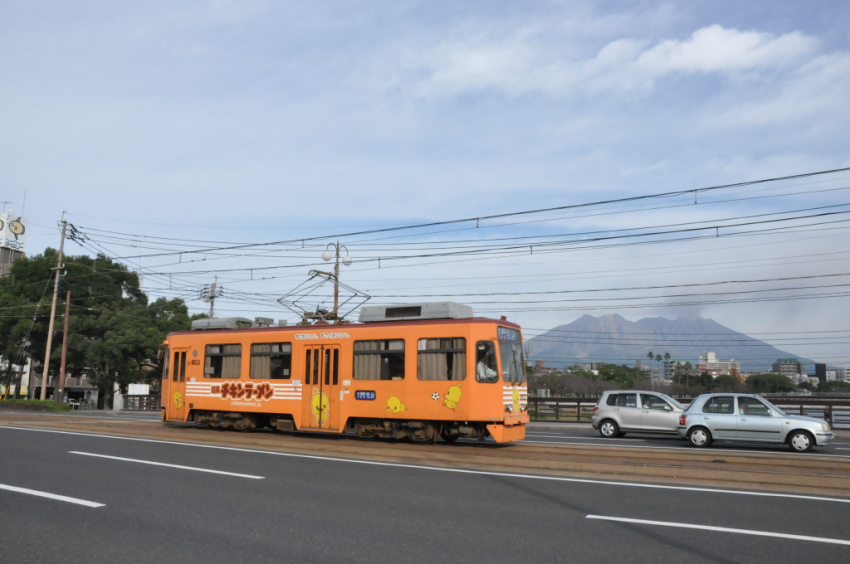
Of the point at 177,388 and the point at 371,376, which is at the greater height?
the point at 371,376

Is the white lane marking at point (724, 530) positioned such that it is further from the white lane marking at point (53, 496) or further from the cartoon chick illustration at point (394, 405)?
the cartoon chick illustration at point (394, 405)

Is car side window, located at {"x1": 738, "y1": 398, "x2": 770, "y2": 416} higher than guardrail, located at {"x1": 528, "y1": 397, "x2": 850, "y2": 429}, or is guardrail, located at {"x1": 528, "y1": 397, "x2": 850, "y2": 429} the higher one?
car side window, located at {"x1": 738, "y1": 398, "x2": 770, "y2": 416}

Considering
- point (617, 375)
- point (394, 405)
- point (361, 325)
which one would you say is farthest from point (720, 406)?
point (617, 375)

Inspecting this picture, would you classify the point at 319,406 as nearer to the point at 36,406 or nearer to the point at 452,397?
the point at 452,397

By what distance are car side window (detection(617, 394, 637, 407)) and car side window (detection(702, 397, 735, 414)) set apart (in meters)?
2.86

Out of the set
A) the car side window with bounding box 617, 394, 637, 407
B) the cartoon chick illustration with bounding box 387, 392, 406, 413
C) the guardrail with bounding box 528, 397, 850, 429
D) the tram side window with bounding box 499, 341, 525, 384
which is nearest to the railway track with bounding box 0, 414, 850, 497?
the cartoon chick illustration with bounding box 387, 392, 406, 413

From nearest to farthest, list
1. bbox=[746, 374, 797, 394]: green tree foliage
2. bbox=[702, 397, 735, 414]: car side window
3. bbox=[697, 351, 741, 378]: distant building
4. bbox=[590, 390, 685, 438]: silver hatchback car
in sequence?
1. bbox=[702, 397, 735, 414]: car side window
2. bbox=[590, 390, 685, 438]: silver hatchback car
3. bbox=[746, 374, 797, 394]: green tree foliage
4. bbox=[697, 351, 741, 378]: distant building

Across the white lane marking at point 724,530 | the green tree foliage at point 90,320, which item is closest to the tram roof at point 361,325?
the white lane marking at point 724,530

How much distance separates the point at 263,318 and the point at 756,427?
44.2ft

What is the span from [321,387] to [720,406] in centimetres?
1003

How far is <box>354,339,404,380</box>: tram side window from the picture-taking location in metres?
14.6

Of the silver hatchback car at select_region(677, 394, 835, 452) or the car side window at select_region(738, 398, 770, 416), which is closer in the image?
the silver hatchback car at select_region(677, 394, 835, 452)

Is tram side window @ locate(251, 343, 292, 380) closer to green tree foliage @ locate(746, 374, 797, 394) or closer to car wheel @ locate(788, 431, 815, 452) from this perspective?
car wheel @ locate(788, 431, 815, 452)

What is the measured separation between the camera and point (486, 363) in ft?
45.0
